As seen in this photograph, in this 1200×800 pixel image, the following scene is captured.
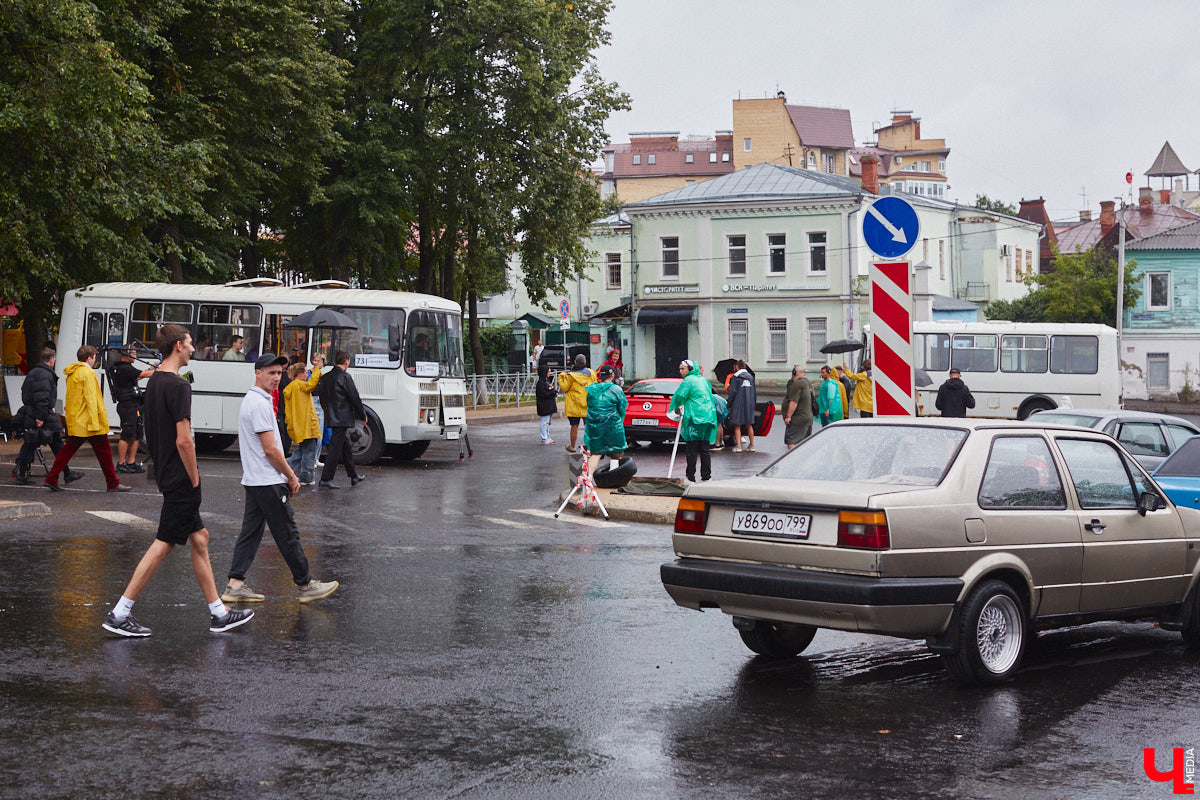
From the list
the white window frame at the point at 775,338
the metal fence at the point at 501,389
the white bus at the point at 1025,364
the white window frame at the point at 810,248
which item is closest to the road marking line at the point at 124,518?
the white bus at the point at 1025,364

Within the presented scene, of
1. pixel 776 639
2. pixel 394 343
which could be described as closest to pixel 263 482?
pixel 776 639

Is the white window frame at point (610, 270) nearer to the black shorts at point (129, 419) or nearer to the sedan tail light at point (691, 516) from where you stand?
the black shorts at point (129, 419)

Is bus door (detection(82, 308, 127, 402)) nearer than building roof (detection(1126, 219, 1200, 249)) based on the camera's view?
Yes

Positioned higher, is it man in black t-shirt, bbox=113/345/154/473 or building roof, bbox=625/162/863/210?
building roof, bbox=625/162/863/210

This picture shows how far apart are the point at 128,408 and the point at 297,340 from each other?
14.5ft

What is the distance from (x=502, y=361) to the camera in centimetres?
6588

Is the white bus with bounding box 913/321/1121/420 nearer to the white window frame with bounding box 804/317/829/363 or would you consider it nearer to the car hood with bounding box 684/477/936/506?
the white window frame with bounding box 804/317/829/363

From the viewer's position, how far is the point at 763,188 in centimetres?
6034

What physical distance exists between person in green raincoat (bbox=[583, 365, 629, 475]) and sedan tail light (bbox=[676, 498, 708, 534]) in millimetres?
8764

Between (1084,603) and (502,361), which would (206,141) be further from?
(502,361)

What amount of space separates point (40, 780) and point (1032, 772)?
4.02 meters

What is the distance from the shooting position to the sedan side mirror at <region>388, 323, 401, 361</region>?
21.9 m

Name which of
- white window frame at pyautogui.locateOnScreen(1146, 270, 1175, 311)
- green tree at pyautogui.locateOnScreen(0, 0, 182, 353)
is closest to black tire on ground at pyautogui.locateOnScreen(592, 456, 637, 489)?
green tree at pyautogui.locateOnScreen(0, 0, 182, 353)

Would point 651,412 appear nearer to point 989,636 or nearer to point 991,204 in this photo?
point 989,636
